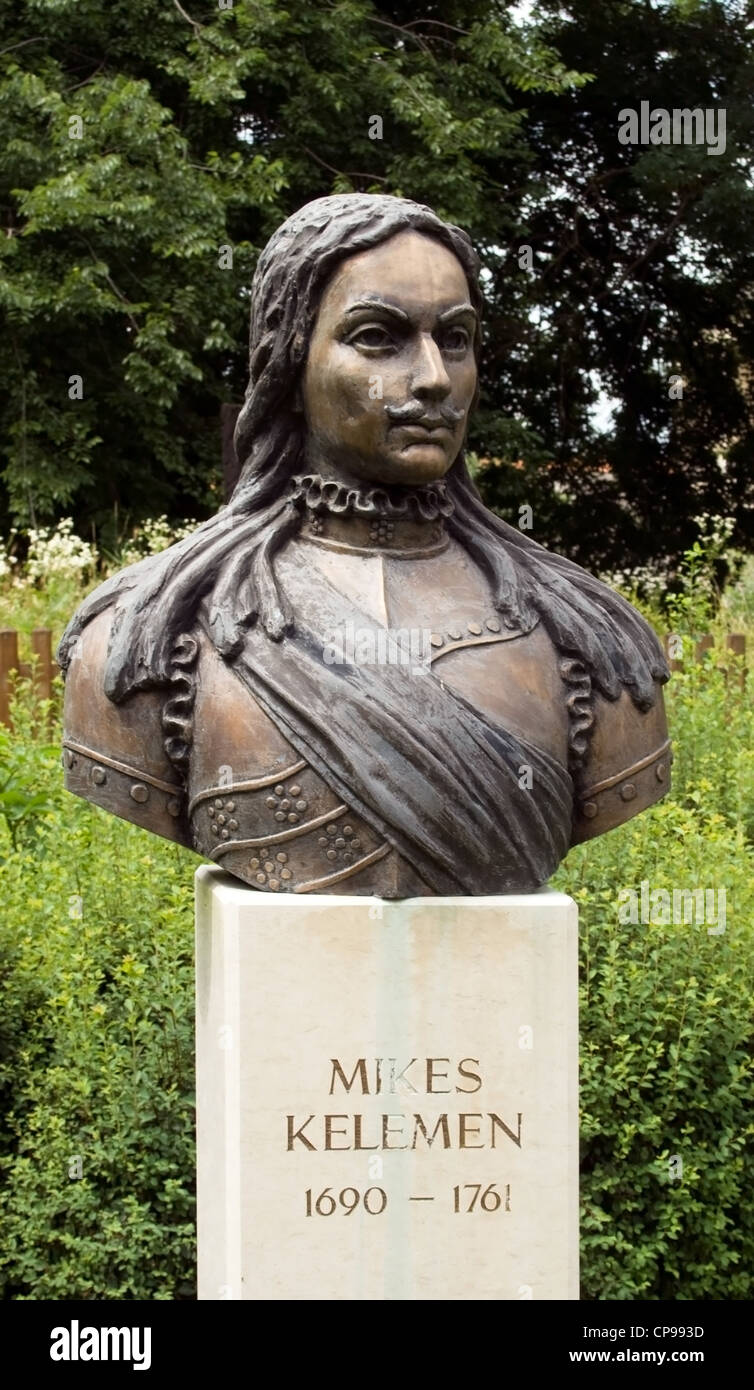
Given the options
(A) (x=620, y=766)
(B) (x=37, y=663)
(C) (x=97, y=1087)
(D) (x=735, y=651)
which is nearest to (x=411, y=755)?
(A) (x=620, y=766)

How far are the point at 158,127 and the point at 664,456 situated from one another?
17.1ft

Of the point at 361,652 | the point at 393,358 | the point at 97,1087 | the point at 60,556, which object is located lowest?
the point at 97,1087

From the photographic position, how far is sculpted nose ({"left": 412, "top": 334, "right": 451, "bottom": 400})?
3496 mm

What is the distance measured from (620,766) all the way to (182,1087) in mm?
2087

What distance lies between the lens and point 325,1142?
11.7 feet

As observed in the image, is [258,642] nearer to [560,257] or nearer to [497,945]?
[497,945]

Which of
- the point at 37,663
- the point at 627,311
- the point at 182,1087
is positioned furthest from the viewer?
the point at 627,311

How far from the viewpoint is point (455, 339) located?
365cm

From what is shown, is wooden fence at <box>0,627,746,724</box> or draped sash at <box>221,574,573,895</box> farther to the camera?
wooden fence at <box>0,627,746,724</box>

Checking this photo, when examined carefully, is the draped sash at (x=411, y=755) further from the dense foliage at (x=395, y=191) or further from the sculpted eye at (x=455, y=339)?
the dense foliage at (x=395, y=191)

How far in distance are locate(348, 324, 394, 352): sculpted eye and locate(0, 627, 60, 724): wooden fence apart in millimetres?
5093

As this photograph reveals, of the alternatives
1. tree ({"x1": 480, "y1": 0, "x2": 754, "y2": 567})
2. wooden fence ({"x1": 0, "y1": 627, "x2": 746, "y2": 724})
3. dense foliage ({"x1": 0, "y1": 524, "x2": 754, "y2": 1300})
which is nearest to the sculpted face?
dense foliage ({"x1": 0, "y1": 524, "x2": 754, "y2": 1300})

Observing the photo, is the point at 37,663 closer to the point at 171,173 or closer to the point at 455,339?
the point at 171,173

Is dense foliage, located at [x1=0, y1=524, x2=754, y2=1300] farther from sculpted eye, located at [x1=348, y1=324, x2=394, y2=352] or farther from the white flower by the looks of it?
the white flower
